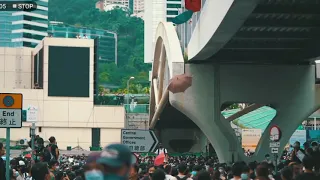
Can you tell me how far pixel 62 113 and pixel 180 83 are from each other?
52.0 metres

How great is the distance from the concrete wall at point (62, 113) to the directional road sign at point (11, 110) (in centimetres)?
7276

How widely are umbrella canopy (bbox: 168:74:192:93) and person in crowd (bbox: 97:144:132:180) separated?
109ft

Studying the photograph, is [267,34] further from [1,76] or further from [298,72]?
[1,76]

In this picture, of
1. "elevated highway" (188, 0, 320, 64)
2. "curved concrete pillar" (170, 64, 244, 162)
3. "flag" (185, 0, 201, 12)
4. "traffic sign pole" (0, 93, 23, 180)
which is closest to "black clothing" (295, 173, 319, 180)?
"traffic sign pole" (0, 93, 23, 180)

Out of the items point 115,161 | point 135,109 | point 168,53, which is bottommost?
point 135,109

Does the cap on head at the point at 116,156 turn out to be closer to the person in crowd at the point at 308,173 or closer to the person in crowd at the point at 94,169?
the person in crowd at the point at 94,169

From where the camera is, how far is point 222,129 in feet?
133

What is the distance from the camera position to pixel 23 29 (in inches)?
7205

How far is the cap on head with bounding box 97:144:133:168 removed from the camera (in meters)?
5.52

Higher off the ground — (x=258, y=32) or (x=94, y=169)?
(x=258, y=32)

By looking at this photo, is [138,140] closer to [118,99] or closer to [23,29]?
[118,99]

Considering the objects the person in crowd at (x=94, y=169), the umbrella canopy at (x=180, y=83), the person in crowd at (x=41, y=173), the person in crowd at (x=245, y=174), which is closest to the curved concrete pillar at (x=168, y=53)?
the umbrella canopy at (x=180, y=83)

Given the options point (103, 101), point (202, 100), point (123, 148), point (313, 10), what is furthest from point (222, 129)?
point (103, 101)

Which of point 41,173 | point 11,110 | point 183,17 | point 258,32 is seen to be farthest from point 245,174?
point 183,17
